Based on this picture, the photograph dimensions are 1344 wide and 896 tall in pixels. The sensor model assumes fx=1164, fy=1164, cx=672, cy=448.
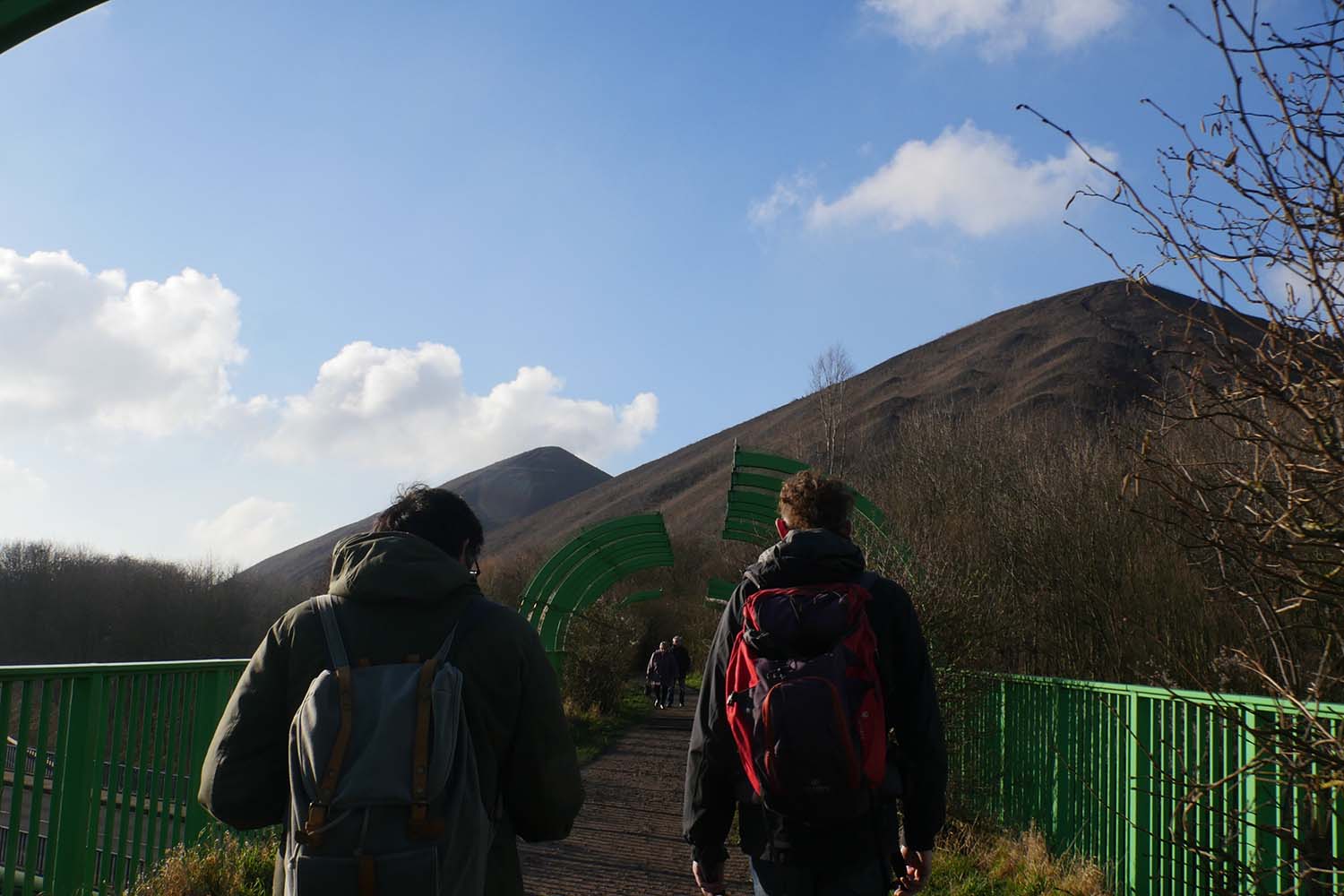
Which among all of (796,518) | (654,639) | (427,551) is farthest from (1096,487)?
(654,639)

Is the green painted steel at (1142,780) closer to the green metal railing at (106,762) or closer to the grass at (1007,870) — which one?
the grass at (1007,870)

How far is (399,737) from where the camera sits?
94.5 inches

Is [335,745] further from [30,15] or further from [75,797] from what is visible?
[75,797]

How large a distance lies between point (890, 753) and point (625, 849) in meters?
6.47

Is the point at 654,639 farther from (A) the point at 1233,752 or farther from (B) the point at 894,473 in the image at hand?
(A) the point at 1233,752

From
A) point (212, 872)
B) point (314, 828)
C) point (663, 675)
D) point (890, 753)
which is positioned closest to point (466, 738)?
point (314, 828)

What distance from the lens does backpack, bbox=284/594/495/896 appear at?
90.7 inches

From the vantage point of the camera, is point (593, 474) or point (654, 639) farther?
point (593, 474)

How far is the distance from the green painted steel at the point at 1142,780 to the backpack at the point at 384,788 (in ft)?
5.78

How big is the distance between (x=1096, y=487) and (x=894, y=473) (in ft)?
40.9

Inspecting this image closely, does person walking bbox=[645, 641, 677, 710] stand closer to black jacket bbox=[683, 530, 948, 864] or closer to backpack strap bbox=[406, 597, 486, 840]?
black jacket bbox=[683, 530, 948, 864]

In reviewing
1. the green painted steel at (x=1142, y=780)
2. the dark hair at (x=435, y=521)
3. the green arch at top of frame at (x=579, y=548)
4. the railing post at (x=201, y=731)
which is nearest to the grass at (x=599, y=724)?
the green arch at top of frame at (x=579, y=548)

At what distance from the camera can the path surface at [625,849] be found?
7.71 metres

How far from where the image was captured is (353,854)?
2.31m
